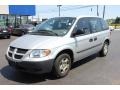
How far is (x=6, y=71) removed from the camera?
6.82 meters

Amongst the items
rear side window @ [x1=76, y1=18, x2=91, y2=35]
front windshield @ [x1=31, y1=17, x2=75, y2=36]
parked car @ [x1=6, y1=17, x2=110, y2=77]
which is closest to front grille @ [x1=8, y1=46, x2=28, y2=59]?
parked car @ [x1=6, y1=17, x2=110, y2=77]

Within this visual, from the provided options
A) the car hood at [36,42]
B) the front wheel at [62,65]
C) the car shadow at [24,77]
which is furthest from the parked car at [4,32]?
the front wheel at [62,65]

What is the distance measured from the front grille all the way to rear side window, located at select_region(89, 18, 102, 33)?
2974mm

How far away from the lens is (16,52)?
19.2 feet

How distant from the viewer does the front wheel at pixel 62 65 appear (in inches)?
233

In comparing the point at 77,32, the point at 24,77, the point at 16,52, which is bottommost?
the point at 24,77

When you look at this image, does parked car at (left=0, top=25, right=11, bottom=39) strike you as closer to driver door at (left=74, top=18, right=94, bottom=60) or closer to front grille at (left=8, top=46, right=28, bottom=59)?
driver door at (left=74, top=18, right=94, bottom=60)

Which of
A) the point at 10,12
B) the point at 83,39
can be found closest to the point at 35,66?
the point at 83,39

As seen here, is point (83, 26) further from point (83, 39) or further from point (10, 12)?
point (10, 12)

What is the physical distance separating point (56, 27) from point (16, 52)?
165 centimetres

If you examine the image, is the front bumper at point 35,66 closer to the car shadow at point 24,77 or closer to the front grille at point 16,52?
the front grille at point 16,52
